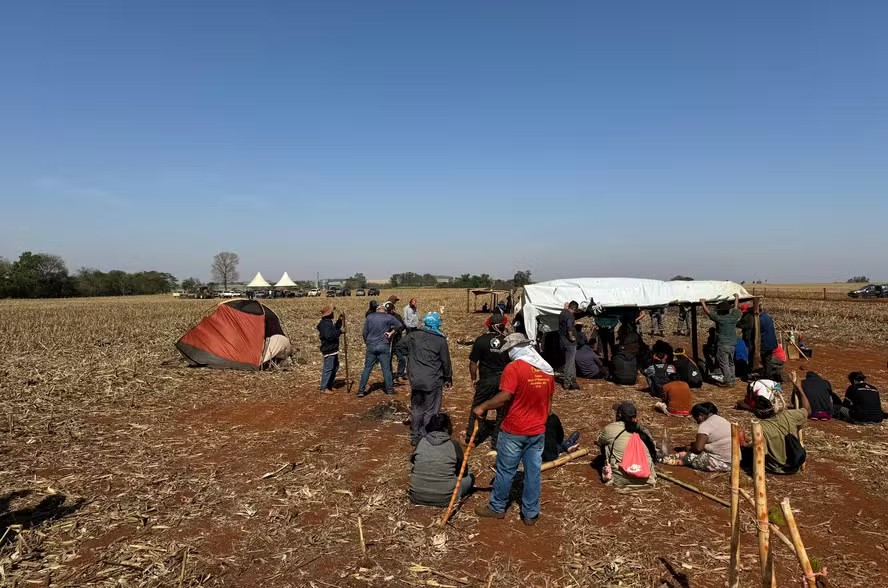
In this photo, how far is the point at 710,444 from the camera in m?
6.67

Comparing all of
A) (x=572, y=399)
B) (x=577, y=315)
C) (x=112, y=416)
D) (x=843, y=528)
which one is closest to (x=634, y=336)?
(x=577, y=315)

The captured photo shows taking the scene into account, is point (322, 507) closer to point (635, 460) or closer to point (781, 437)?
point (635, 460)

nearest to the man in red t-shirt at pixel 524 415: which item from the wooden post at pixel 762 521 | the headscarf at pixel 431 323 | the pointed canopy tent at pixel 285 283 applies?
the wooden post at pixel 762 521

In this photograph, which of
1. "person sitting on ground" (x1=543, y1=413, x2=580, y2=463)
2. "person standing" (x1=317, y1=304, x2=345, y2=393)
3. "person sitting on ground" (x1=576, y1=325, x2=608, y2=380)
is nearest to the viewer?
"person sitting on ground" (x1=543, y1=413, x2=580, y2=463)

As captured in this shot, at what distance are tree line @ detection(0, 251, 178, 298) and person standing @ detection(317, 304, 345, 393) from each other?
77046mm

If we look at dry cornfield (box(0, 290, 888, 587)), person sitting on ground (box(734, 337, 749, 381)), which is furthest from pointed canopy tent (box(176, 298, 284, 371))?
person sitting on ground (box(734, 337, 749, 381))

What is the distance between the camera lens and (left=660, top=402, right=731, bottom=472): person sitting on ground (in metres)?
6.61

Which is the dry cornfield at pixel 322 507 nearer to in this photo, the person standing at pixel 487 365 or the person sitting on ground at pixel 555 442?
the person sitting on ground at pixel 555 442

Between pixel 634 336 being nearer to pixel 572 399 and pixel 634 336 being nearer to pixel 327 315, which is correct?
pixel 572 399

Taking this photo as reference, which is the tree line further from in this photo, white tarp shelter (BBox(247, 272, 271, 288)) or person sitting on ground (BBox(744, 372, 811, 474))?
person sitting on ground (BBox(744, 372, 811, 474))

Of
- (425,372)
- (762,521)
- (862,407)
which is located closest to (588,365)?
(862,407)

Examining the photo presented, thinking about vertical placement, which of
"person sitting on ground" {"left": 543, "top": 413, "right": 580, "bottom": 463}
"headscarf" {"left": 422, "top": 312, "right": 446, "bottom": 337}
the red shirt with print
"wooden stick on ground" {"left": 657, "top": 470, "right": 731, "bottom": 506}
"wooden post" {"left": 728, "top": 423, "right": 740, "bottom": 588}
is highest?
"headscarf" {"left": 422, "top": 312, "right": 446, "bottom": 337}

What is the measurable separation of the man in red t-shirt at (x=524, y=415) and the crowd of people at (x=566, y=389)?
11 mm

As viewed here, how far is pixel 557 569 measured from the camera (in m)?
4.54
